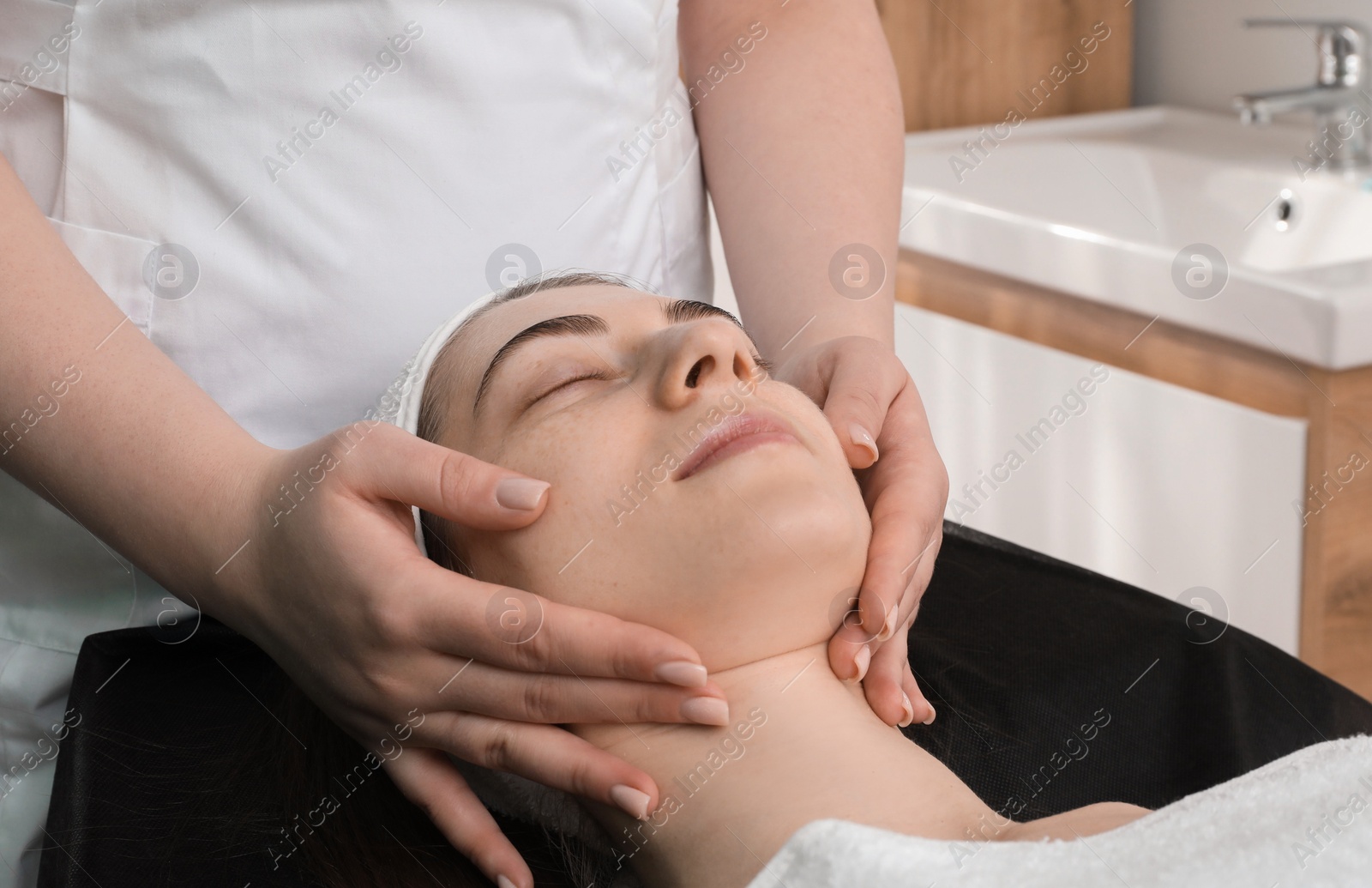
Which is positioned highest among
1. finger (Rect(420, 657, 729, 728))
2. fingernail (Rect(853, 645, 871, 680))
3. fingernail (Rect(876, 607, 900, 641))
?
finger (Rect(420, 657, 729, 728))

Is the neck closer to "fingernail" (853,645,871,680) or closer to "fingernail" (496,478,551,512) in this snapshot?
"fingernail" (853,645,871,680)

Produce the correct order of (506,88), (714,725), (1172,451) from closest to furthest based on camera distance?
(714,725) → (506,88) → (1172,451)

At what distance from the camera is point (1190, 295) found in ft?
5.82

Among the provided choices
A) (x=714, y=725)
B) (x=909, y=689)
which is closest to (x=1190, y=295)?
(x=909, y=689)

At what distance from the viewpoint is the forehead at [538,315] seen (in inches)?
39.6

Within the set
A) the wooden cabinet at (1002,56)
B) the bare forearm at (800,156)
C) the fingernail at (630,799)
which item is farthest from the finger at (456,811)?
the wooden cabinet at (1002,56)

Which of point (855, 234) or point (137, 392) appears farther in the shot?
point (855, 234)

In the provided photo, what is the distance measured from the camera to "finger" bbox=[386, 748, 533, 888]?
83 cm

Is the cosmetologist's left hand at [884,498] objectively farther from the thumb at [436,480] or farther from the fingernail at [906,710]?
the thumb at [436,480]

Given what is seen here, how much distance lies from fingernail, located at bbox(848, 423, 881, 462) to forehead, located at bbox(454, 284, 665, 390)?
185 millimetres

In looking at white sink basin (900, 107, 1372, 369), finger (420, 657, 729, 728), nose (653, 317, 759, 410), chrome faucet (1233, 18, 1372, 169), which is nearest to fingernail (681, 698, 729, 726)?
finger (420, 657, 729, 728)

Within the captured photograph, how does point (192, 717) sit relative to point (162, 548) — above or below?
below

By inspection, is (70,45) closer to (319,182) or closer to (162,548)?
(319,182)

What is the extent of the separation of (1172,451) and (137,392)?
1.57 m
